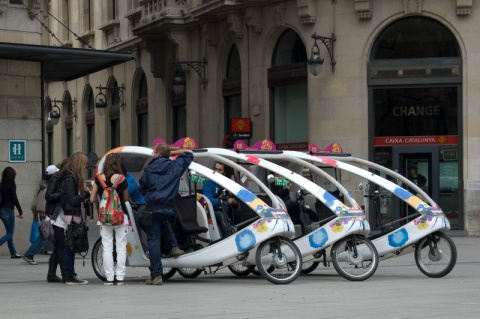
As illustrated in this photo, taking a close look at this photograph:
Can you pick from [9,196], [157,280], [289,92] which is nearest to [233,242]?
[157,280]

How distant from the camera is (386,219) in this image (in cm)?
3109

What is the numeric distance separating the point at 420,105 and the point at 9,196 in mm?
13455

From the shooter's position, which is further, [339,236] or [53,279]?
[53,279]

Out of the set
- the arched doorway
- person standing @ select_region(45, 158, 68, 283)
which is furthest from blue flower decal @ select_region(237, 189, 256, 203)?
the arched doorway

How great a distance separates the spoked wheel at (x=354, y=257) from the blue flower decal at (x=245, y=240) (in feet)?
4.18

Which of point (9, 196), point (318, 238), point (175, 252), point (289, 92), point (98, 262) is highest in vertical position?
point (289, 92)

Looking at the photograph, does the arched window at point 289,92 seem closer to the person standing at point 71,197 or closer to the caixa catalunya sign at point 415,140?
the caixa catalunya sign at point 415,140

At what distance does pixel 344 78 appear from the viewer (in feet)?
107

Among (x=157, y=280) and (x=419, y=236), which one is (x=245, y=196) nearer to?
(x=157, y=280)

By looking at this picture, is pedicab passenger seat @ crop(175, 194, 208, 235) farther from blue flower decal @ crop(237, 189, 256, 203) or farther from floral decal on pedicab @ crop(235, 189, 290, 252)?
blue flower decal @ crop(237, 189, 256, 203)

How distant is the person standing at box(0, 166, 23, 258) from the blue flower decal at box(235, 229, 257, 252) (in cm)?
749

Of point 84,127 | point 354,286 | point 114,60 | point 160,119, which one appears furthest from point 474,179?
point 84,127

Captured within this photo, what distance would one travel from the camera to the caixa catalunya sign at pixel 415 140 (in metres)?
32.0

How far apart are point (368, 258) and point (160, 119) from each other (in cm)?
2615
